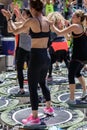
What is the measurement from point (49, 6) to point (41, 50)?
855 cm

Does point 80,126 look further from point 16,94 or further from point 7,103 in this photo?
point 16,94

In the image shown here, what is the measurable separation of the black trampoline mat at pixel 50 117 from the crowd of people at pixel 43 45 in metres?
0.11

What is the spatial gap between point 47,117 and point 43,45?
3.94ft

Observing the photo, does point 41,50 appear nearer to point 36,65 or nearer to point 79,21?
point 36,65

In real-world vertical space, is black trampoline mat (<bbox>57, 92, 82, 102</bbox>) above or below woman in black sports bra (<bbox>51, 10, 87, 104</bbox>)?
below


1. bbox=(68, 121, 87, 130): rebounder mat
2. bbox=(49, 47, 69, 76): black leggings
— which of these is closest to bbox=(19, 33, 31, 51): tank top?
bbox=(49, 47, 69, 76): black leggings

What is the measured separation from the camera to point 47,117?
605 cm

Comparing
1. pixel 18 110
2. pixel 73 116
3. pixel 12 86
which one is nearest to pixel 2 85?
pixel 12 86

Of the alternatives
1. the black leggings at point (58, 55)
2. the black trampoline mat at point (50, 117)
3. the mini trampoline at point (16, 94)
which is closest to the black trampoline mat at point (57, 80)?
the black leggings at point (58, 55)

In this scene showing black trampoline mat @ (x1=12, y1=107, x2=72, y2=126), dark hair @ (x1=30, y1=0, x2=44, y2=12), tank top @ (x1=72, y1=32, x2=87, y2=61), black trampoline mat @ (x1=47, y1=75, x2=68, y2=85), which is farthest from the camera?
black trampoline mat @ (x1=47, y1=75, x2=68, y2=85)

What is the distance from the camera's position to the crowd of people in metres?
5.40

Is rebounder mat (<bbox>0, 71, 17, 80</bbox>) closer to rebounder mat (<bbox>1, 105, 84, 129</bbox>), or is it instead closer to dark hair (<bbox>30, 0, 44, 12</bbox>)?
rebounder mat (<bbox>1, 105, 84, 129</bbox>)

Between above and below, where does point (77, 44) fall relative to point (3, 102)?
above

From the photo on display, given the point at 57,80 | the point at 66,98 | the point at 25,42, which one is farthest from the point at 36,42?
the point at 57,80
